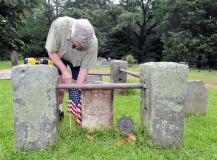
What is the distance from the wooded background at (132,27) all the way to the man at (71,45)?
14.4 metres

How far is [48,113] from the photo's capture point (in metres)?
2.29

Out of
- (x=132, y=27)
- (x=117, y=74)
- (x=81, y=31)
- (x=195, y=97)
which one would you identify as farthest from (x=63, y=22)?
(x=132, y=27)

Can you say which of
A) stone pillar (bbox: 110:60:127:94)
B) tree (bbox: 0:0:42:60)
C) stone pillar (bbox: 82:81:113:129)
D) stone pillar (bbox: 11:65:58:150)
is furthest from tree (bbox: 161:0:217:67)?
stone pillar (bbox: 11:65:58:150)

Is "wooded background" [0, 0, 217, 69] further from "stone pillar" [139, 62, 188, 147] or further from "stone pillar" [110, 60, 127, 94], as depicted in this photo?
"stone pillar" [139, 62, 188, 147]

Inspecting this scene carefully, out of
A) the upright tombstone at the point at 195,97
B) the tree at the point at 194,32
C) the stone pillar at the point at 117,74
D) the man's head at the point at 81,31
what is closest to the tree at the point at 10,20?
the tree at the point at 194,32

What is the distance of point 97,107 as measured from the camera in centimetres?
265

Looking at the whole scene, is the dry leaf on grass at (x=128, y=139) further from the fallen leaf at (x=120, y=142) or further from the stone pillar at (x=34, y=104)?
the stone pillar at (x=34, y=104)

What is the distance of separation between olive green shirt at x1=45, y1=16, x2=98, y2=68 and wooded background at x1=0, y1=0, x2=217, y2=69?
1442 centimetres

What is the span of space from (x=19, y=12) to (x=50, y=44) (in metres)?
16.2

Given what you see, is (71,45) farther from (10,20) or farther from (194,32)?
(194,32)

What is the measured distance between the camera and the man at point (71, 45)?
7.89 feet

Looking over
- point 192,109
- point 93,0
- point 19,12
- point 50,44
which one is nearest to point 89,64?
point 50,44

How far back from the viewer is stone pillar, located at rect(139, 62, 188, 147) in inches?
90.7

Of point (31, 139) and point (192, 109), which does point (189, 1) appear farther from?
point (31, 139)
